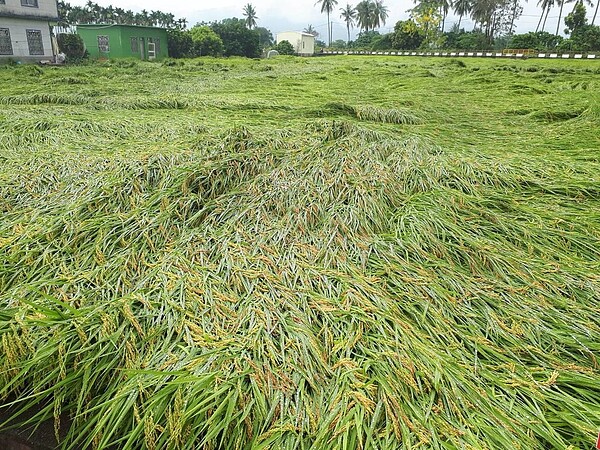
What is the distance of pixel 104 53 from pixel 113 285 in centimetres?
2842

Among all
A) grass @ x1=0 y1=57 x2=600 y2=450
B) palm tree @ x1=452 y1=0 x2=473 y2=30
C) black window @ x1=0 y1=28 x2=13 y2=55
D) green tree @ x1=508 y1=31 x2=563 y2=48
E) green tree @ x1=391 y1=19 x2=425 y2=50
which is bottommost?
grass @ x1=0 y1=57 x2=600 y2=450

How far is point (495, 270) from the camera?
6.24ft

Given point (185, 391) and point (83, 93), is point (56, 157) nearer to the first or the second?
point (185, 391)

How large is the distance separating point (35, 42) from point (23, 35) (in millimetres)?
602

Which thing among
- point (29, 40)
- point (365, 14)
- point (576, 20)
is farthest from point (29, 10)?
point (365, 14)

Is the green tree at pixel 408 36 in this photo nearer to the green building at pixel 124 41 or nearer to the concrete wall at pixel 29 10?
the green building at pixel 124 41

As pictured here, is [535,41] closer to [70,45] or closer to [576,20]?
[576,20]

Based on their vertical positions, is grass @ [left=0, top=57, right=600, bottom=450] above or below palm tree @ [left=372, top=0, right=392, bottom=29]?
below

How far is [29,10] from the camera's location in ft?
59.4

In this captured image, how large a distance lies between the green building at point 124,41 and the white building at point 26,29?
4929mm

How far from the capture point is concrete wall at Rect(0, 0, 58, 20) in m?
17.0

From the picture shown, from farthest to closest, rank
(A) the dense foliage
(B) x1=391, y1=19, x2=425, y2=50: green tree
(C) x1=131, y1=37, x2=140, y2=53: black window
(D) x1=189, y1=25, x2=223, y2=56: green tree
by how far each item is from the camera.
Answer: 1. (B) x1=391, y1=19, x2=425, y2=50: green tree
2. (D) x1=189, y1=25, x2=223, y2=56: green tree
3. (C) x1=131, y1=37, x2=140, y2=53: black window
4. (A) the dense foliage

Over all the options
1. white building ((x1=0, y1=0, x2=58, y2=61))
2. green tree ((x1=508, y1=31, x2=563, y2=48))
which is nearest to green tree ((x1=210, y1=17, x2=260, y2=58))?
white building ((x1=0, y1=0, x2=58, y2=61))

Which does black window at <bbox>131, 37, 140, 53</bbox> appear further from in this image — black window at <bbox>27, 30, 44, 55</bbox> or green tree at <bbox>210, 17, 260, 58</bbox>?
green tree at <bbox>210, 17, 260, 58</bbox>
